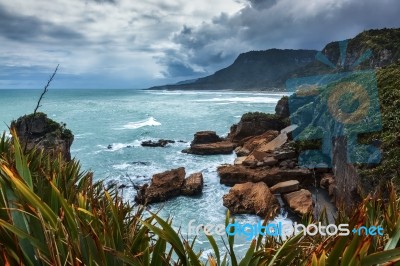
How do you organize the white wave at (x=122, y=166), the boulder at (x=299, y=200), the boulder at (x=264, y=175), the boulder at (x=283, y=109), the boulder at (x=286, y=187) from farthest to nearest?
1. the boulder at (x=283, y=109)
2. the white wave at (x=122, y=166)
3. the boulder at (x=264, y=175)
4. the boulder at (x=286, y=187)
5. the boulder at (x=299, y=200)

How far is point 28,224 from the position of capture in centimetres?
222

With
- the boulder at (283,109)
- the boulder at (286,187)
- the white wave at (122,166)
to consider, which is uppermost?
the boulder at (283,109)

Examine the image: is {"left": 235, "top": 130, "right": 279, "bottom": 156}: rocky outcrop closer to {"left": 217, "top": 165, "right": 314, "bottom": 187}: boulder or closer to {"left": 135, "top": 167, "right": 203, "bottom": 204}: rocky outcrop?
{"left": 217, "top": 165, "right": 314, "bottom": 187}: boulder

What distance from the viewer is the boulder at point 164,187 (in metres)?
16.6

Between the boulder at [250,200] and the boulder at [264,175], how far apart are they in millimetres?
2023

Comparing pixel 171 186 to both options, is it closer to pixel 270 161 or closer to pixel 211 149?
pixel 270 161

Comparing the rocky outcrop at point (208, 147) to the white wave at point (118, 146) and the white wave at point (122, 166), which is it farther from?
the white wave at point (118, 146)

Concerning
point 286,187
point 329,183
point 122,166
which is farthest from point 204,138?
point 329,183

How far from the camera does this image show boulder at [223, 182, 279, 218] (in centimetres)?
1408

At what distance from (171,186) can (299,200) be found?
6.56 metres

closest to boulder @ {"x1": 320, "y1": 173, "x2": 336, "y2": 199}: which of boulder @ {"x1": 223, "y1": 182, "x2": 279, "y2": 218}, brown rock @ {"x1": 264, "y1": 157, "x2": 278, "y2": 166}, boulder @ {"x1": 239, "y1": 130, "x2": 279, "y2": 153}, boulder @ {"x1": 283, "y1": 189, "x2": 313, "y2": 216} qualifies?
boulder @ {"x1": 283, "y1": 189, "x2": 313, "y2": 216}

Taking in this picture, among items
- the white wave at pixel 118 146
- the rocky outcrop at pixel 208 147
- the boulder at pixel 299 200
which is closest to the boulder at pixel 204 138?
the rocky outcrop at pixel 208 147

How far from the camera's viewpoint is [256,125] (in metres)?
30.3

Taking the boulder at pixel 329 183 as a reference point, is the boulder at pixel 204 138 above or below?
above
